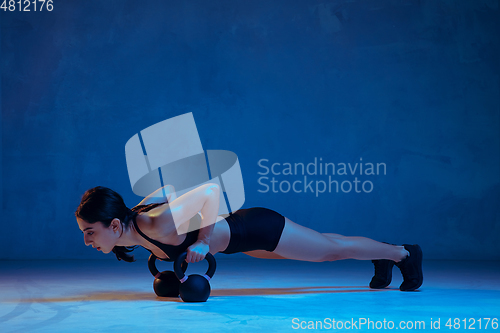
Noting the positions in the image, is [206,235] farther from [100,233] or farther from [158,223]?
[100,233]

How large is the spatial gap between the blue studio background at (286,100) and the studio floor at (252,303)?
1.25 meters

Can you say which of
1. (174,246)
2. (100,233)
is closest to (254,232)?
(174,246)

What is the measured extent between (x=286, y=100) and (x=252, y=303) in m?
3.23

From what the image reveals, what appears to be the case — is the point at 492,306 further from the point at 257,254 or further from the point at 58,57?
the point at 58,57

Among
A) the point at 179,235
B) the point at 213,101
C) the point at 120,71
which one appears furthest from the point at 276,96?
the point at 179,235

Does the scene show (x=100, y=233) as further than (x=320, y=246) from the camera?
No

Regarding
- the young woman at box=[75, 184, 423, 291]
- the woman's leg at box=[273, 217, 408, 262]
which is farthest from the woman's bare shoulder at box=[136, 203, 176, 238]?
the woman's leg at box=[273, 217, 408, 262]

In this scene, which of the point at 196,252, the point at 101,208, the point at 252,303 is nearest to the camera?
the point at 101,208

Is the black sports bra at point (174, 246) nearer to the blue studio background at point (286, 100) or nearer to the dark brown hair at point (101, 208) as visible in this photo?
the dark brown hair at point (101, 208)

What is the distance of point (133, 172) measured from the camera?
17.1ft

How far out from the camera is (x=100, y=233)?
2.28 m

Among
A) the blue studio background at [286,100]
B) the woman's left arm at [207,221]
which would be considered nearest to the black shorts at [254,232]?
the woman's left arm at [207,221]

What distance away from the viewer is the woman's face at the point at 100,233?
7.42ft

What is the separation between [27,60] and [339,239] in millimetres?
4140
